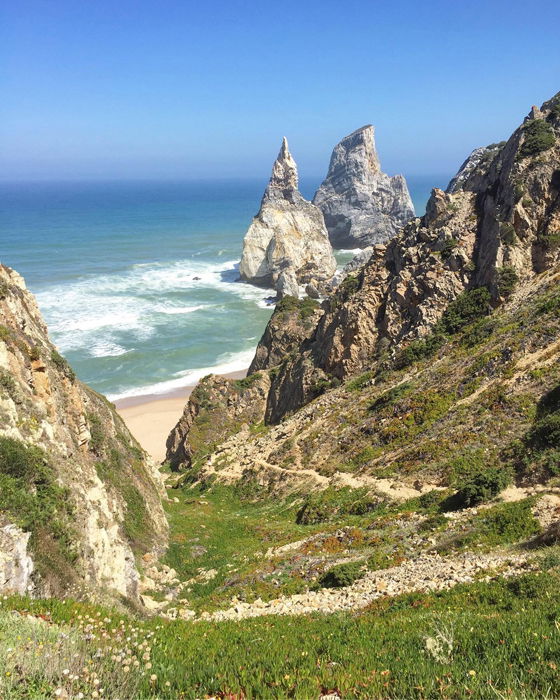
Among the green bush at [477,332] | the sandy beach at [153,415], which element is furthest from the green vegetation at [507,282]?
the sandy beach at [153,415]

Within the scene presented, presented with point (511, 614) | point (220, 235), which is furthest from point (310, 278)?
point (511, 614)

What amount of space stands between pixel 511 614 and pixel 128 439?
21.9m

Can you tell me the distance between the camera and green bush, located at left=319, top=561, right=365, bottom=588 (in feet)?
45.6

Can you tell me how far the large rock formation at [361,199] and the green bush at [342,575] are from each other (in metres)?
132

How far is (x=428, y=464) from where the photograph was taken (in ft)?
65.7

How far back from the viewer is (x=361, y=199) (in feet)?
478

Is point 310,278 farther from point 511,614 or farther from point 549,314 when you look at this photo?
point 511,614

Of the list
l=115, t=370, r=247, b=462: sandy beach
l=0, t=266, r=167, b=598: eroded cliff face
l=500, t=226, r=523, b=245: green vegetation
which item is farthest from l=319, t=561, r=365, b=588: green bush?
l=115, t=370, r=247, b=462: sandy beach

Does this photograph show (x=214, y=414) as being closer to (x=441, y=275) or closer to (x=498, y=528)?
(x=441, y=275)

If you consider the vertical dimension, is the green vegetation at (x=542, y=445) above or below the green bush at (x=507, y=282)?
below

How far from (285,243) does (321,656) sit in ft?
338

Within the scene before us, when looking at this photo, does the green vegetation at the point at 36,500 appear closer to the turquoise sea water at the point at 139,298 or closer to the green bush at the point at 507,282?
the green bush at the point at 507,282

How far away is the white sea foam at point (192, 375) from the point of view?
56.7 m

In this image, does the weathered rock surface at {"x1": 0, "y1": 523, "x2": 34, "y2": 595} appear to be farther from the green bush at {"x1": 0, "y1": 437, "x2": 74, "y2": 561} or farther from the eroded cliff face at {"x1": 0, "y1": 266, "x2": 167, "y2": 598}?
the green bush at {"x1": 0, "y1": 437, "x2": 74, "y2": 561}
